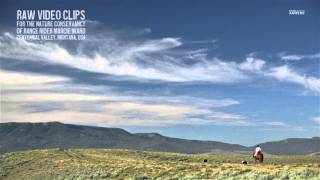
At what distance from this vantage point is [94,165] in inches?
2285

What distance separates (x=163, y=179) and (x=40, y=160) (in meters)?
24.0

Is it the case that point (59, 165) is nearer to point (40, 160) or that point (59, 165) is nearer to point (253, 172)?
point (40, 160)

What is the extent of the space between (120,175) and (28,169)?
14.5 meters

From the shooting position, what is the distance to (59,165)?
60.7 metres

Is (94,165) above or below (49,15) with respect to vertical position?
below

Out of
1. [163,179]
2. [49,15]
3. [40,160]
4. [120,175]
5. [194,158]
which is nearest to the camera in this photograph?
[163,179]

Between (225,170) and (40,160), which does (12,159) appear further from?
(225,170)

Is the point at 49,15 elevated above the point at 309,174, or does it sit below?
above

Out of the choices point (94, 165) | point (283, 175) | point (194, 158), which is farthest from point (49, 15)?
point (194, 158)

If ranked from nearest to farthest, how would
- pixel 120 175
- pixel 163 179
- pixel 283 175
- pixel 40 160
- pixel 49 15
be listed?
pixel 283 175
pixel 163 179
pixel 120 175
pixel 49 15
pixel 40 160

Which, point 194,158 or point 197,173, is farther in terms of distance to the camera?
point 194,158

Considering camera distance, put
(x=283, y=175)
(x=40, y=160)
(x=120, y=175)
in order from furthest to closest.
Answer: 1. (x=40, y=160)
2. (x=120, y=175)
3. (x=283, y=175)

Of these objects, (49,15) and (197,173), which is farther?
(49,15)

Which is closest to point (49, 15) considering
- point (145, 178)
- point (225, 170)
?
point (145, 178)
